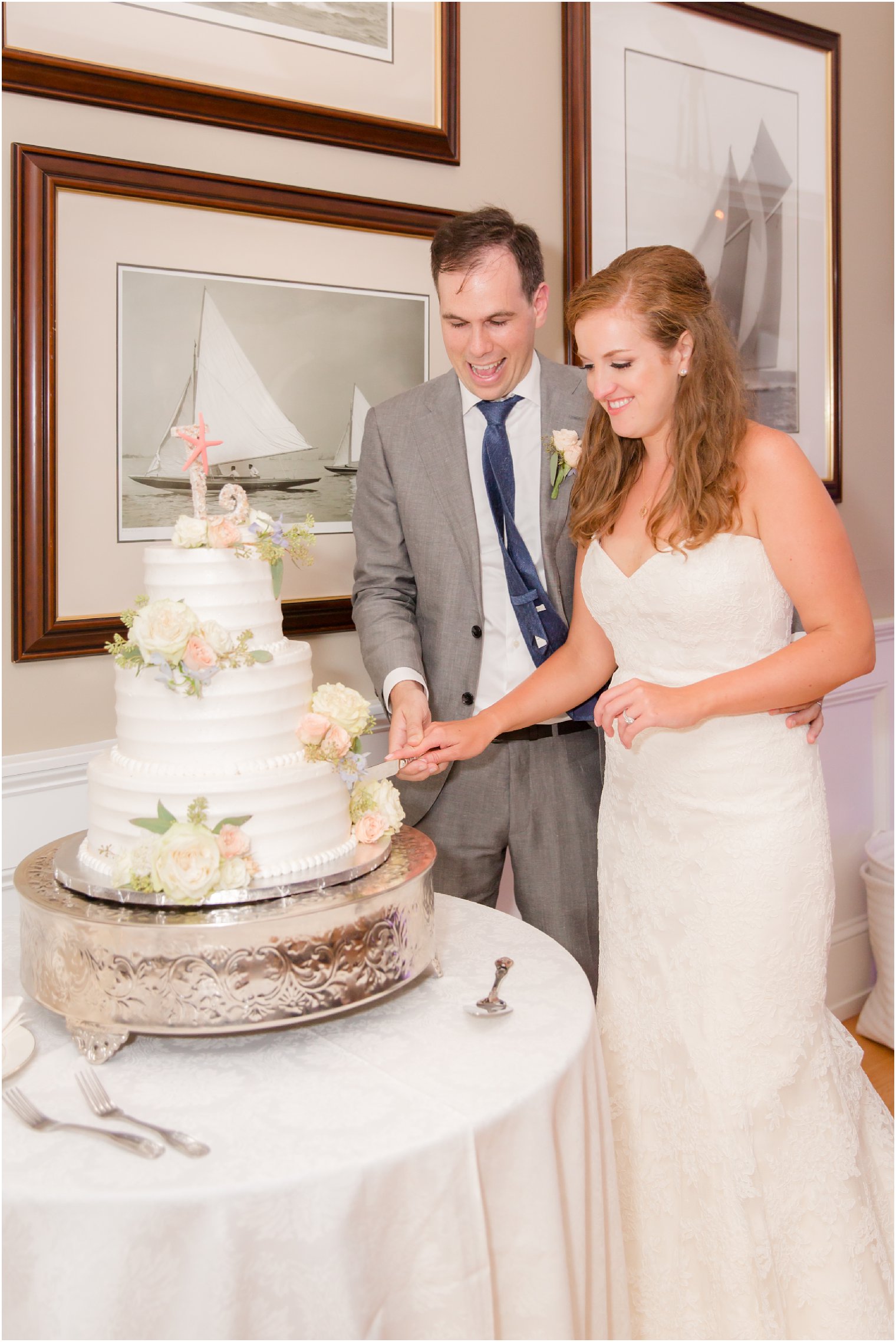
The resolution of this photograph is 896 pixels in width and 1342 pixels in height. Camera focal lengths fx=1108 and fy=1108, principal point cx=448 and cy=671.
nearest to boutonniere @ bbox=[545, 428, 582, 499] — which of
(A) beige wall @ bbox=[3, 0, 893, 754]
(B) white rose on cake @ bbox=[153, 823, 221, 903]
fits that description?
(A) beige wall @ bbox=[3, 0, 893, 754]

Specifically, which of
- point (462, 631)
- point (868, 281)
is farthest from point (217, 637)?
point (868, 281)

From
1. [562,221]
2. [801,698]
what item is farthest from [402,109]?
[801,698]

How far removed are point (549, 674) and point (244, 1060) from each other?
118 cm

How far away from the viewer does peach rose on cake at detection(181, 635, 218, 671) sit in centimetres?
161

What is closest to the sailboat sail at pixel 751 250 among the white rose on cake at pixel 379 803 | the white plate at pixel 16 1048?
the white rose on cake at pixel 379 803

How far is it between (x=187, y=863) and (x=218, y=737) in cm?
21

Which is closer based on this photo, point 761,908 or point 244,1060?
point 244,1060

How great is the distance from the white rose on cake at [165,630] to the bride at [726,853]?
0.82m

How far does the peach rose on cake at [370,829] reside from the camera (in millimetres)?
1813

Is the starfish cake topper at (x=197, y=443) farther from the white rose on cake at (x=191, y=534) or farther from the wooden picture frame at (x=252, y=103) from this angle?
the wooden picture frame at (x=252, y=103)

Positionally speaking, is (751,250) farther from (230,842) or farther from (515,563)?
(230,842)

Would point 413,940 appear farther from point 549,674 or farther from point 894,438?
point 894,438

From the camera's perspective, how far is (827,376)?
4191mm

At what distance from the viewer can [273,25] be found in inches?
108
